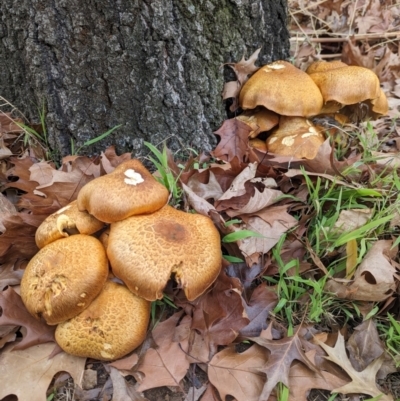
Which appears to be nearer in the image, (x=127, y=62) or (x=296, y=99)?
(x=127, y=62)

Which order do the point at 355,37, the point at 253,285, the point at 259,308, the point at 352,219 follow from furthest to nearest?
the point at 355,37 → the point at 352,219 → the point at 253,285 → the point at 259,308

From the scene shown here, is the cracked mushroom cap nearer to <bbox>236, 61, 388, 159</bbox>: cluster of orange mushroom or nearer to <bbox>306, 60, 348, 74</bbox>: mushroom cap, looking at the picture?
<bbox>236, 61, 388, 159</bbox>: cluster of orange mushroom

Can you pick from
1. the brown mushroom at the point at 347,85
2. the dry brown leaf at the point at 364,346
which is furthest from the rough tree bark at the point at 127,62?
the dry brown leaf at the point at 364,346

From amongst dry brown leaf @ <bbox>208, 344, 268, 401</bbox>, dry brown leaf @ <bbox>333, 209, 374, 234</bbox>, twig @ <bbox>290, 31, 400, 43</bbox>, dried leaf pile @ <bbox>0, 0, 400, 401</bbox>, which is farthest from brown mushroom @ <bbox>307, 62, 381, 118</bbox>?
dry brown leaf @ <bbox>208, 344, 268, 401</bbox>

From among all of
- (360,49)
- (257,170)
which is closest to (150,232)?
(257,170)

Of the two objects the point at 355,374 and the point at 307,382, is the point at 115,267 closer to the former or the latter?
the point at 307,382

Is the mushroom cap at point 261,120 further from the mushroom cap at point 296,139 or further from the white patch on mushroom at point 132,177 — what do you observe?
the white patch on mushroom at point 132,177

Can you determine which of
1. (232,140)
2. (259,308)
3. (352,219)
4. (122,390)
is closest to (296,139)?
(232,140)
